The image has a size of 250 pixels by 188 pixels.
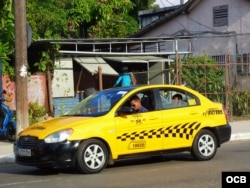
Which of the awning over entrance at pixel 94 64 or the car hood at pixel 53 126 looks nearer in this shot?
the car hood at pixel 53 126

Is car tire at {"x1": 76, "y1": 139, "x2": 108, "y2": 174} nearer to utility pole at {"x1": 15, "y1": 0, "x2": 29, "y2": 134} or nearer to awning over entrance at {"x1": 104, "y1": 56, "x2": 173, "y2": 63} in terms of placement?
utility pole at {"x1": 15, "y1": 0, "x2": 29, "y2": 134}

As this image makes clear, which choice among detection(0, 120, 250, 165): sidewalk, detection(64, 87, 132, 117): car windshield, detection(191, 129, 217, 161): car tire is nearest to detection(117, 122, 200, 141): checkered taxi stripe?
detection(191, 129, 217, 161): car tire

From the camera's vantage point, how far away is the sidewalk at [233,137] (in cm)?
1227

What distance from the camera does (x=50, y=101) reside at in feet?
58.7

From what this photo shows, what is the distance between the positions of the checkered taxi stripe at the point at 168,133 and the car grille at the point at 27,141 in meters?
1.42

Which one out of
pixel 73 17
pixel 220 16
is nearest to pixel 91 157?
pixel 73 17

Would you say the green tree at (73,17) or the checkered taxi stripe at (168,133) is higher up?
the green tree at (73,17)

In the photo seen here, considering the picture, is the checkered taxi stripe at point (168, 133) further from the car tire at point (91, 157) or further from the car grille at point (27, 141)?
the car grille at point (27, 141)

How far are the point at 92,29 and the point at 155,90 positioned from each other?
16.5 m

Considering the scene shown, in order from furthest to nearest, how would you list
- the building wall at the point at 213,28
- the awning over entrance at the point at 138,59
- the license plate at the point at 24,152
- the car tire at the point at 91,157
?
the building wall at the point at 213,28 → the awning over entrance at the point at 138,59 → the license plate at the point at 24,152 → the car tire at the point at 91,157

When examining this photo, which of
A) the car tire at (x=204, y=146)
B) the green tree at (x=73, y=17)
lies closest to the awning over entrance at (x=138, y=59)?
the green tree at (x=73, y=17)

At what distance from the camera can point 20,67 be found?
45.6 ft

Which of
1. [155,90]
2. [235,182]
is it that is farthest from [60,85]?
[235,182]

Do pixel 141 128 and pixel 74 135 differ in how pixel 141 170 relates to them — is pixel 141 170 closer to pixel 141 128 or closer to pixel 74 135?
pixel 141 128
